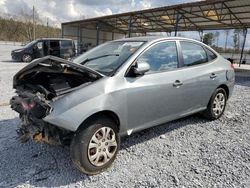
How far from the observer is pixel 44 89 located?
3.04 m

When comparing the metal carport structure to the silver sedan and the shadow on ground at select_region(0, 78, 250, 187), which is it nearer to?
the silver sedan

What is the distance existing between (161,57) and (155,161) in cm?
154

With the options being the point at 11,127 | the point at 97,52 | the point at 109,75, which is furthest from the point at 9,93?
the point at 109,75

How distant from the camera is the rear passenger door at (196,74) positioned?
4.09 m

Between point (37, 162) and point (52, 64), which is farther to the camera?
point (37, 162)

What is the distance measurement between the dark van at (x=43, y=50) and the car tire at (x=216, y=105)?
13.0 meters

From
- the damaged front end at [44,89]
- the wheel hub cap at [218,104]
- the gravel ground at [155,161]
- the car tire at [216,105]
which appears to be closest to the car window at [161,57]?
the damaged front end at [44,89]

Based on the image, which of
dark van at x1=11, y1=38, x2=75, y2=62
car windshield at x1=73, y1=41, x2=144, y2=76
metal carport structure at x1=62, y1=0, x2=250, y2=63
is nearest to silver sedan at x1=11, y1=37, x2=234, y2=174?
car windshield at x1=73, y1=41, x2=144, y2=76

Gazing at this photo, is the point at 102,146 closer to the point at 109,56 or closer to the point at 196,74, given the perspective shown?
the point at 109,56

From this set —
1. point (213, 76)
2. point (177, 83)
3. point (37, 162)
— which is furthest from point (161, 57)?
point (37, 162)

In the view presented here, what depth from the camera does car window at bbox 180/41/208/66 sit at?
419 cm

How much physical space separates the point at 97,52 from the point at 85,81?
46.2 inches

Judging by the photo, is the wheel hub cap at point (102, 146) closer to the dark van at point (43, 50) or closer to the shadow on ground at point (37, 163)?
the shadow on ground at point (37, 163)

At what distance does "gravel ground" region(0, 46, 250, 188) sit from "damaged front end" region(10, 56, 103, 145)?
1.42 ft
